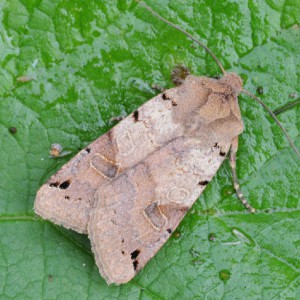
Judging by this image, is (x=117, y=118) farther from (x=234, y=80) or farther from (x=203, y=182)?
(x=234, y=80)

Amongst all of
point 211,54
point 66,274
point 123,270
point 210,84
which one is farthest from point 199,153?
point 66,274

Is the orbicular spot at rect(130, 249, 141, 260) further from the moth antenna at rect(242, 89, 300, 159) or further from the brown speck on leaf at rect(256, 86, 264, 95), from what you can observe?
the brown speck on leaf at rect(256, 86, 264, 95)

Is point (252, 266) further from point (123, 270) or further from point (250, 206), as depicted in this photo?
point (123, 270)

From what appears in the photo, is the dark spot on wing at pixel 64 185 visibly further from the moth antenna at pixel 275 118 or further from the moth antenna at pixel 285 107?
the moth antenna at pixel 285 107

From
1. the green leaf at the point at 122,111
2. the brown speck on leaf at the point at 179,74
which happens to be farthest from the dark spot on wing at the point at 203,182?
the brown speck on leaf at the point at 179,74

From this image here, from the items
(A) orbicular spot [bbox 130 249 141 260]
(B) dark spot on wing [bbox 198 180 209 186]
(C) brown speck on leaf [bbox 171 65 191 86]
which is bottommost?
(A) orbicular spot [bbox 130 249 141 260]

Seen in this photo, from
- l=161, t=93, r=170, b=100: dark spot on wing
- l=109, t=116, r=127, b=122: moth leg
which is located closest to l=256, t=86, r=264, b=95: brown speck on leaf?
l=161, t=93, r=170, b=100: dark spot on wing
